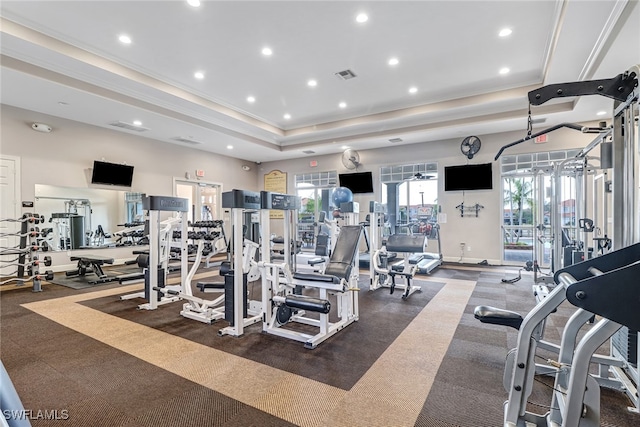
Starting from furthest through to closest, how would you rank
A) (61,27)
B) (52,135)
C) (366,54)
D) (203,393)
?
(52,135) < (366,54) < (61,27) < (203,393)

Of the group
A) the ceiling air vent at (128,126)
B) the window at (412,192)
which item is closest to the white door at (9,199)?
the ceiling air vent at (128,126)

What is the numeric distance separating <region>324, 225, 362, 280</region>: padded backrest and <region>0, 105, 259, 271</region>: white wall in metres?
6.32

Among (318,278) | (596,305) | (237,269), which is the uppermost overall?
(596,305)

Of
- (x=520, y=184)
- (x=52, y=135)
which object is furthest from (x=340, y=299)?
(x=52, y=135)

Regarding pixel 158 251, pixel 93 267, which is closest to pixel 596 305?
pixel 158 251

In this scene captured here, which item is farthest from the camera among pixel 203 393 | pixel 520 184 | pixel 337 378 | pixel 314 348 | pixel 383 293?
pixel 520 184

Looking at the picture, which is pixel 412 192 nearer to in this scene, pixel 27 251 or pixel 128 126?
pixel 128 126

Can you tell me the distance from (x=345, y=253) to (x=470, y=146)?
5.67 metres

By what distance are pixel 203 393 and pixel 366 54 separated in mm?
4699

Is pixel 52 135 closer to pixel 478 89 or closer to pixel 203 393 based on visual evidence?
pixel 203 393

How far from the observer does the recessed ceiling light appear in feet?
12.4

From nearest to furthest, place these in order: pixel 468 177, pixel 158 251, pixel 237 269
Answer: pixel 237 269 → pixel 158 251 → pixel 468 177

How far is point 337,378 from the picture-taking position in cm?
→ 243

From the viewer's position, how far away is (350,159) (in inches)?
366
